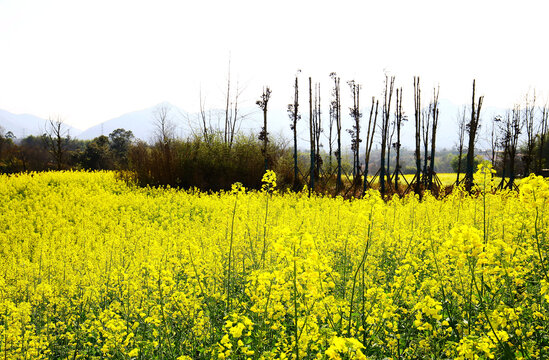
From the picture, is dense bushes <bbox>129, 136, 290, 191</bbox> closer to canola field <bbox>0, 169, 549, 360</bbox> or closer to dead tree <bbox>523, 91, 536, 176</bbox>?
canola field <bbox>0, 169, 549, 360</bbox>

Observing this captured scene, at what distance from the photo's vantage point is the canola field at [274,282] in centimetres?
244

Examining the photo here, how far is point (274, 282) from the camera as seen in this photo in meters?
3.16

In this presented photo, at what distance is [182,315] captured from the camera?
3365 millimetres

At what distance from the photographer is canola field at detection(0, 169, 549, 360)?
8.00ft

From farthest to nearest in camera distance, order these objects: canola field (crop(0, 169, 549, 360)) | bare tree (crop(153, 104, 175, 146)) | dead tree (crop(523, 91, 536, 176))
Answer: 1. bare tree (crop(153, 104, 175, 146))
2. dead tree (crop(523, 91, 536, 176))
3. canola field (crop(0, 169, 549, 360))

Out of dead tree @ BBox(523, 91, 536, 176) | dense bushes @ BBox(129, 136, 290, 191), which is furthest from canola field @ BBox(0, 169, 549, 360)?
dead tree @ BBox(523, 91, 536, 176)

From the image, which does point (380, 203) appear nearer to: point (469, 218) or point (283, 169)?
point (469, 218)

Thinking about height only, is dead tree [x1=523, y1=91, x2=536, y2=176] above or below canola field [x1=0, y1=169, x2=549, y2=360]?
above

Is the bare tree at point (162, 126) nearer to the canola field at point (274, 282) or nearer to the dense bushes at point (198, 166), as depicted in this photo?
the dense bushes at point (198, 166)

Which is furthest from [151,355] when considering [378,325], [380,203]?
[380,203]

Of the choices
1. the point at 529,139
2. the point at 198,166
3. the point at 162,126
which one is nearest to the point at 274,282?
the point at 198,166

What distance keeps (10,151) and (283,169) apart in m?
25.2

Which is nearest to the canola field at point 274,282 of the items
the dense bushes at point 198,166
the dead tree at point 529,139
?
the dense bushes at point 198,166

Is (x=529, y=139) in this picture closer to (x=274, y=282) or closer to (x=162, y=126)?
(x=274, y=282)
